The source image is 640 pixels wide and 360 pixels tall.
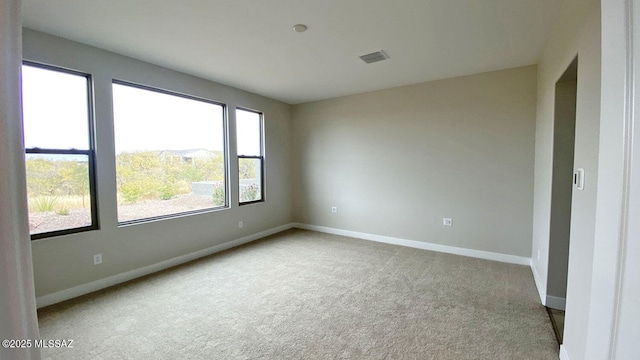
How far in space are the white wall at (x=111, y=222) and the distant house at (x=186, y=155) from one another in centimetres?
39

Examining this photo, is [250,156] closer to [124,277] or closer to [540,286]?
[124,277]

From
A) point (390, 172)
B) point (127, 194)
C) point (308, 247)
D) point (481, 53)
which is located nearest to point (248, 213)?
point (308, 247)

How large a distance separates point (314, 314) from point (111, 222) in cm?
256

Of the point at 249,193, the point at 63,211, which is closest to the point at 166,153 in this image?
the point at 63,211

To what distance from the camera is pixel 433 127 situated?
4.20 metres

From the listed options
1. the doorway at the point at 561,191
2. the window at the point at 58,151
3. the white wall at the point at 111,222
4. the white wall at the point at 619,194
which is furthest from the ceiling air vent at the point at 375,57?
the window at the point at 58,151

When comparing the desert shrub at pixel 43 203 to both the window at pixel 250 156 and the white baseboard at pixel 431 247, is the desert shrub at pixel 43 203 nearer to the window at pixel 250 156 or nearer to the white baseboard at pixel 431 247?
the window at pixel 250 156

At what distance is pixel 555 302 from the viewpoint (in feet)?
8.34

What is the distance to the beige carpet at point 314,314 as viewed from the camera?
6.60 feet

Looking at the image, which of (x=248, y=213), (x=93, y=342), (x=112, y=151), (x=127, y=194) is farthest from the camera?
(x=248, y=213)

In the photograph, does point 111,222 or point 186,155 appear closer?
point 111,222

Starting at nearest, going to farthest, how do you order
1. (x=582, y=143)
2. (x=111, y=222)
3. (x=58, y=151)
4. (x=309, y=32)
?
(x=582, y=143) → (x=309, y=32) → (x=58, y=151) → (x=111, y=222)

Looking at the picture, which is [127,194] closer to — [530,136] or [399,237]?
[399,237]

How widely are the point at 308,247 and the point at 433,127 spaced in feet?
9.13
